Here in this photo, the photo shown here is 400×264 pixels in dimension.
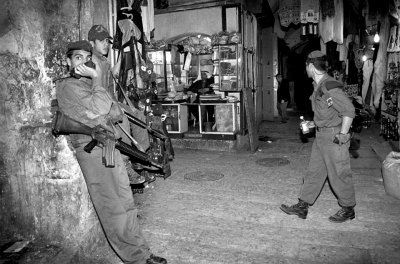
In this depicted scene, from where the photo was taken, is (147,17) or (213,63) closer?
(147,17)

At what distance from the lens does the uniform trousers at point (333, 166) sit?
466 centimetres

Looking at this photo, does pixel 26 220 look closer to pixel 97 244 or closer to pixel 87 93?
pixel 97 244

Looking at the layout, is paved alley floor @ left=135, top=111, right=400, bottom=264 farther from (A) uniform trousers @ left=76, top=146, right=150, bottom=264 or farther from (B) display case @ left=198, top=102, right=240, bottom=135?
(B) display case @ left=198, top=102, right=240, bottom=135

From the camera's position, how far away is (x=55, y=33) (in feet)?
12.3

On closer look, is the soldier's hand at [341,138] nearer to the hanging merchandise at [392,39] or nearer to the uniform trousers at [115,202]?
the uniform trousers at [115,202]

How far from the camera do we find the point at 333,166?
4.73 m

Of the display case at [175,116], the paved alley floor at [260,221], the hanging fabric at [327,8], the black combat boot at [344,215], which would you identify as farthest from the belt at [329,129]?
the hanging fabric at [327,8]

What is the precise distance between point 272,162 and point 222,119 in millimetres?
2527

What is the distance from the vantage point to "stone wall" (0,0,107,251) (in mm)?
3725

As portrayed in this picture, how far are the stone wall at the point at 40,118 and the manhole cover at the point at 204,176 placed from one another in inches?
143

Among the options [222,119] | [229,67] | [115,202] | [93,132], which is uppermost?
[229,67]

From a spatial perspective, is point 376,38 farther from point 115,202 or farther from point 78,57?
point 115,202

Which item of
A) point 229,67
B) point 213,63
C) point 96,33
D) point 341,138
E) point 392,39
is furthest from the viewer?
point 213,63

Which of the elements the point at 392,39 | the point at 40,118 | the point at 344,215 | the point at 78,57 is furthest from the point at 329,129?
the point at 392,39
